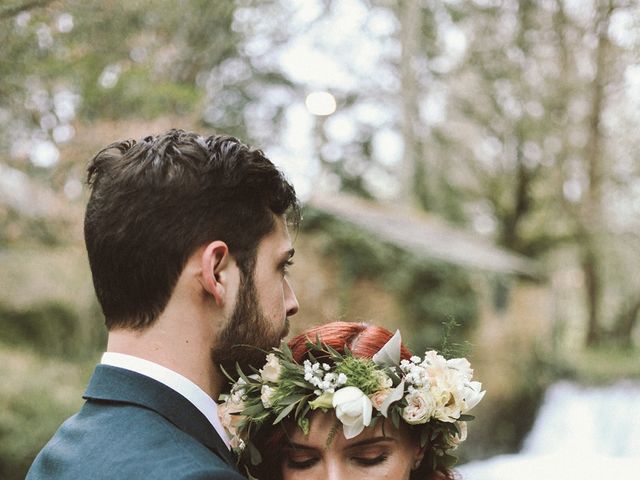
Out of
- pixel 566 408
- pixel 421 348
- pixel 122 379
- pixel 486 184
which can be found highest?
pixel 122 379

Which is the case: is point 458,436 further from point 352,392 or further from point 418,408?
point 352,392

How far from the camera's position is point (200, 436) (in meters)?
1.98

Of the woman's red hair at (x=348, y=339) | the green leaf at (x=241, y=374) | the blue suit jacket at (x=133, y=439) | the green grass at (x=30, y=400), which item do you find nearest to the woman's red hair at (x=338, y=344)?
the woman's red hair at (x=348, y=339)

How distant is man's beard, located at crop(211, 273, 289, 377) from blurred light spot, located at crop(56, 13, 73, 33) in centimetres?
381

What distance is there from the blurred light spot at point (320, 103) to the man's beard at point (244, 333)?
13714 millimetres

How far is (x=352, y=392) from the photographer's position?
2.22 m

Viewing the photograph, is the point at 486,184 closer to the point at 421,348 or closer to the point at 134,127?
the point at 421,348

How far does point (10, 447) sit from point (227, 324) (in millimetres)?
6805

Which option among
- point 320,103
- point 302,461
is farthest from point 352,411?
point 320,103

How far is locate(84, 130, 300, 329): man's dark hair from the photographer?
6.55 feet

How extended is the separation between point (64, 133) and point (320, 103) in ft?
26.8

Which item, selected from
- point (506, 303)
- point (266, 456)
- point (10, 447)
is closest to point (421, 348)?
point (506, 303)

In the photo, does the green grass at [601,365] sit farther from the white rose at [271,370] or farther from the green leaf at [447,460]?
the white rose at [271,370]

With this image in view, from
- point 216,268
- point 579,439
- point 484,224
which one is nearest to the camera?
point 216,268
